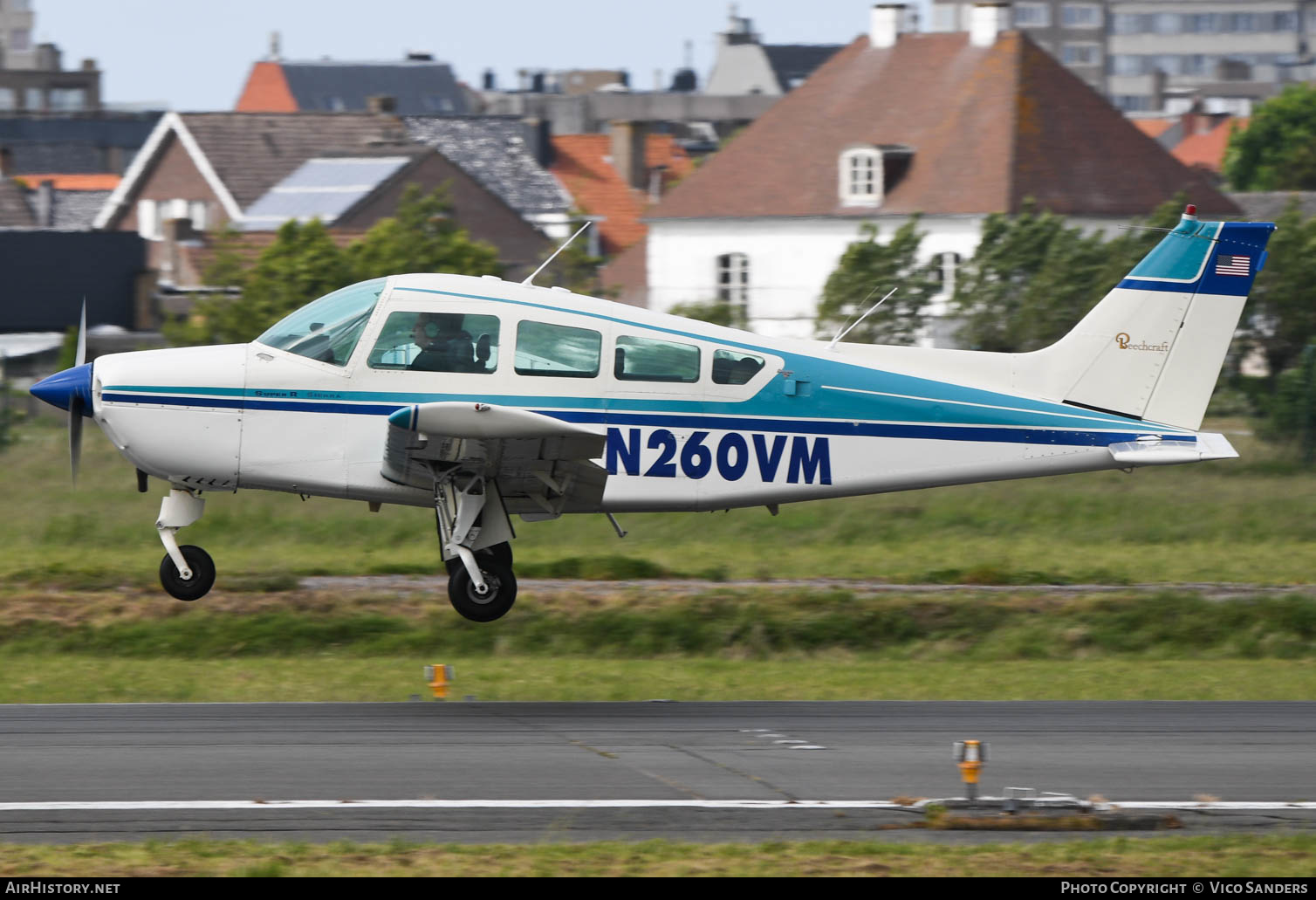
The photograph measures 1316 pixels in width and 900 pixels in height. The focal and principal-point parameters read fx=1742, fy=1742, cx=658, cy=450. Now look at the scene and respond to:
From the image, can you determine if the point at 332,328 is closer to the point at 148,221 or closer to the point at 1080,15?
the point at 148,221

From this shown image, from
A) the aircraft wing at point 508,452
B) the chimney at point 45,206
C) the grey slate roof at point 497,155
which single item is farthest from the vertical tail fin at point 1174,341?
the chimney at point 45,206

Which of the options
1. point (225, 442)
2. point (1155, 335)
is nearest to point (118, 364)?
point (225, 442)

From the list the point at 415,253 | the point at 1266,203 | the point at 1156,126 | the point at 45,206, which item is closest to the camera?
the point at 415,253

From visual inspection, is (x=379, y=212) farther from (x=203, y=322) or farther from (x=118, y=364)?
(x=118, y=364)

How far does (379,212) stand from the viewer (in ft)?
156

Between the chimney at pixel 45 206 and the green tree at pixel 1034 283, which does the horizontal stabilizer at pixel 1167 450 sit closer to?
the green tree at pixel 1034 283

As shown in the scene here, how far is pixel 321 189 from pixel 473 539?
3717cm

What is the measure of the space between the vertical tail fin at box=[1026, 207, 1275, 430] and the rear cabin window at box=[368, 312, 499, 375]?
4.45 meters

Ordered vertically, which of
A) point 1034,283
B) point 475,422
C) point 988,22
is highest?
point 988,22

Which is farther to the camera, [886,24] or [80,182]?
[80,182]

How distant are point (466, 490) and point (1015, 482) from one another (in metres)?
10.8

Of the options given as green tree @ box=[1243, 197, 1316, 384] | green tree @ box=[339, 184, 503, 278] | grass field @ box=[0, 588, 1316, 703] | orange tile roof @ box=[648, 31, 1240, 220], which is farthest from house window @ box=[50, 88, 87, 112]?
grass field @ box=[0, 588, 1316, 703]

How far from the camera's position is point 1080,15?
172 metres

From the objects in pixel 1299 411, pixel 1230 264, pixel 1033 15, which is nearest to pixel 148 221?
pixel 1299 411
